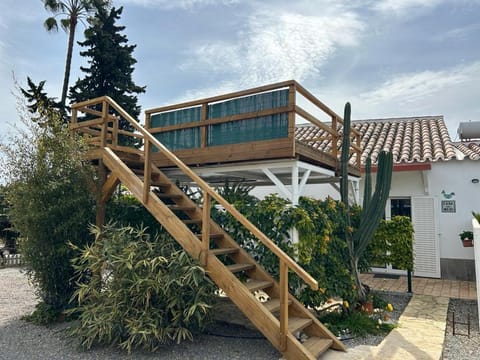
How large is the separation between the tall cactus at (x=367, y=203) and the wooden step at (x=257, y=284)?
5.58 feet

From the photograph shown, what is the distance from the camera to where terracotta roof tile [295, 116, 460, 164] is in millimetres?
8961

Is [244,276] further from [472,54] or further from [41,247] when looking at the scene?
[472,54]

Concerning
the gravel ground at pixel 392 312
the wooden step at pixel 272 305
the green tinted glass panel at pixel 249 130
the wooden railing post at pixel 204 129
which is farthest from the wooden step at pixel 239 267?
the wooden railing post at pixel 204 129

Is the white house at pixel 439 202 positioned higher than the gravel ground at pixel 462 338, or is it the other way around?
the white house at pixel 439 202

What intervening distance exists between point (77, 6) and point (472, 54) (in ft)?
49.8

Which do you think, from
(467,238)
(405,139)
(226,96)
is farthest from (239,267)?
(405,139)

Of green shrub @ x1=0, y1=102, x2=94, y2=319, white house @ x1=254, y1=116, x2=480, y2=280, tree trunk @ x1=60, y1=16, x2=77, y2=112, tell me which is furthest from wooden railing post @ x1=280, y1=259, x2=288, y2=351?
tree trunk @ x1=60, y1=16, x2=77, y2=112

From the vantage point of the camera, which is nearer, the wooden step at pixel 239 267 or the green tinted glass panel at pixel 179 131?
the wooden step at pixel 239 267

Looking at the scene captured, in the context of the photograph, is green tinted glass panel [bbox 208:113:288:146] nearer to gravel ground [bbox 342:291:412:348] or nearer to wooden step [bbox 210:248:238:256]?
wooden step [bbox 210:248:238:256]

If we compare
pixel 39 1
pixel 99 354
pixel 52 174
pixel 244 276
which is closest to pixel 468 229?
pixel 244 276

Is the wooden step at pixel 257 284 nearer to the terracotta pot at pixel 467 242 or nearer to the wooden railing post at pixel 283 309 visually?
the wooden railing post at pixel 283 309

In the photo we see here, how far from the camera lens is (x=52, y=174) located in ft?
17.1

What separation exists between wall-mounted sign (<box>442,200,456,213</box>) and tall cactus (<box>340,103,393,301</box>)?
13.5 feet

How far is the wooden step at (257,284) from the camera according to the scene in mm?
4257
